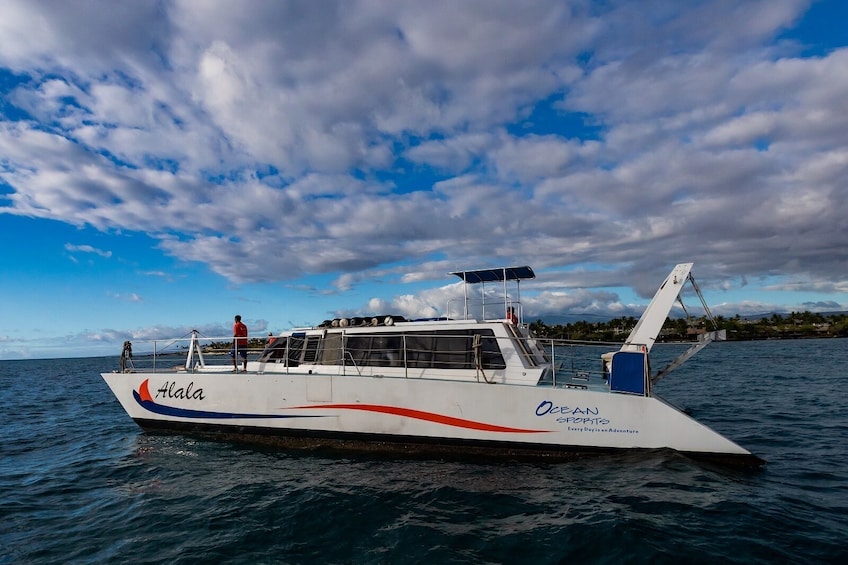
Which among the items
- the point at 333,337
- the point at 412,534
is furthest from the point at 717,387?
the point at 412,534

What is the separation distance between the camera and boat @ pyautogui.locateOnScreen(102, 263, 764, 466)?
325 inches

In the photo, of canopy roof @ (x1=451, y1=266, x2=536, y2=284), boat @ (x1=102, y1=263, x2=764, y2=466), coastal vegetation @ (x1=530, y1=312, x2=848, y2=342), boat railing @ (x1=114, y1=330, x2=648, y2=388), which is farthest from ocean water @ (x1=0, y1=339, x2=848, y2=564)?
coastal vegetation @ (x1=530, y1=312, x2=848, y2=342)

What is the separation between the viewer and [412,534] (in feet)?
18.8

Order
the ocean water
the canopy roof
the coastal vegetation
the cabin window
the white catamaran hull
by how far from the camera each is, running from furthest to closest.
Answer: the coastal vegetation < the canopy roof < the cabin window < the white catamaran hull < the ocean water

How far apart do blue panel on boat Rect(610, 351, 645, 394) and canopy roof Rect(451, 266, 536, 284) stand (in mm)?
2899

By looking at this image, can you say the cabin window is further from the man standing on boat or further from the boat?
the man standing on boat

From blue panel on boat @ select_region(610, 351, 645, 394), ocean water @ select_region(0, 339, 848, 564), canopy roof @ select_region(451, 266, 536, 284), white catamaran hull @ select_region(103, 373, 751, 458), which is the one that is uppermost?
canopy roof @ select_region(451, 266, 536, 284)

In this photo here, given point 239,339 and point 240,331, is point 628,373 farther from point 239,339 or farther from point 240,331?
point 240,331

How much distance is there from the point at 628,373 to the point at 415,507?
14.7 ft

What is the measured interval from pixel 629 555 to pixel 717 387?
17.6 meters

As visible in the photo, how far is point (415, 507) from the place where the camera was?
6.57 meters

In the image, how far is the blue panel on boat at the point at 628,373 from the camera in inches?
327

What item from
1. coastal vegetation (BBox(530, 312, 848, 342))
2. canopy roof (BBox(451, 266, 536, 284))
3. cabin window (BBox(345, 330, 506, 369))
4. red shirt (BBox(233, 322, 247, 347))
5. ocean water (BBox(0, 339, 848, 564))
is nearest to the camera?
ocean water (BBox(0, 339, 848, 564))

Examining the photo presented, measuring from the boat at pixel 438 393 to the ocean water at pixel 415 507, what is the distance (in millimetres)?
390
